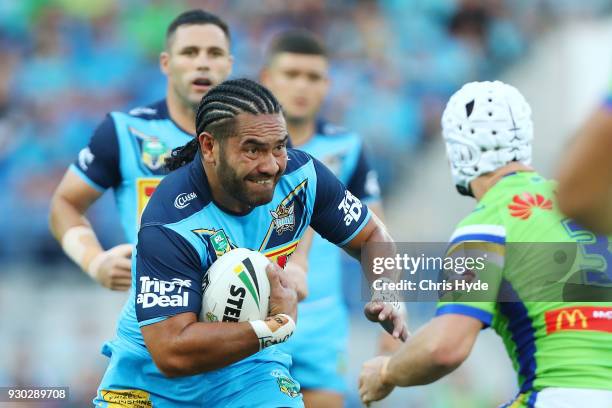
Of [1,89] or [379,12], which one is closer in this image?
[1,89]

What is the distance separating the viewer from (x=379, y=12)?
41.6 feet

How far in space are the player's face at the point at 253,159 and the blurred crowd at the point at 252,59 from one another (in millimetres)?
6536

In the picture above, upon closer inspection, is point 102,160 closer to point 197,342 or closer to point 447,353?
point 197,342

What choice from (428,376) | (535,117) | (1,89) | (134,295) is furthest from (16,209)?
(428,376)

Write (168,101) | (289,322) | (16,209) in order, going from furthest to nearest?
(16,209) < (168,101) < (289,322)

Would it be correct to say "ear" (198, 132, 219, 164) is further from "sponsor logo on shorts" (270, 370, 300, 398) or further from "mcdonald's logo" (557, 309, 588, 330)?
"mcdonald's logo" (557, 309, 588, 330)

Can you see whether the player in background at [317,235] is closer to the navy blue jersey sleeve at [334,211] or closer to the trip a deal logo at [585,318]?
the navy blue jersey sleeve at [334,211]

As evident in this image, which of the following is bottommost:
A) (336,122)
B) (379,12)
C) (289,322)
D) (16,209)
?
(289,322)

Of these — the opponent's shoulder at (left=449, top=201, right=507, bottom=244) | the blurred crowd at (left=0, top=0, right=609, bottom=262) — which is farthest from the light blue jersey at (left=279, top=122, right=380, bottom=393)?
the blurred crowd at (left=0, top=0, right=609, bottom=262)

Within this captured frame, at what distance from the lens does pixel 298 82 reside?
7988mm

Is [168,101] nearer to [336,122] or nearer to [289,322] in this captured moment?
[289,322]

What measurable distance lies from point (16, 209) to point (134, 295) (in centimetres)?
642

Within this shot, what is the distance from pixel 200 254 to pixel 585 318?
5.15ft
